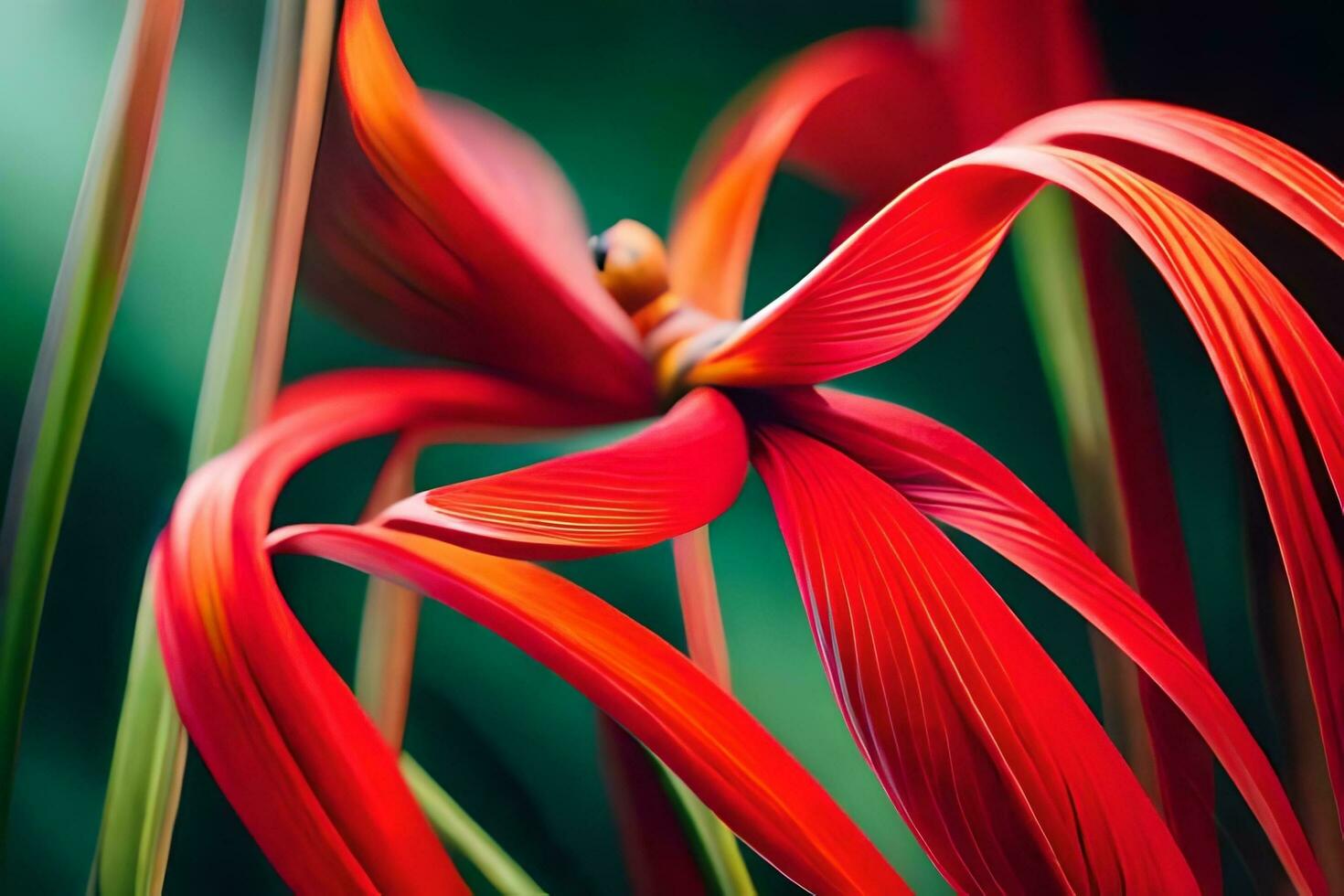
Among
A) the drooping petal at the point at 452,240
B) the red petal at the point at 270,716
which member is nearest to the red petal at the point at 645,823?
the red petal at the point at 270,716

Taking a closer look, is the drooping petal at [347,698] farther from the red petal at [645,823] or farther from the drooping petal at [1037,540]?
the drooping petal at [1037,540]

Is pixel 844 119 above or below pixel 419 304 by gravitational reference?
above

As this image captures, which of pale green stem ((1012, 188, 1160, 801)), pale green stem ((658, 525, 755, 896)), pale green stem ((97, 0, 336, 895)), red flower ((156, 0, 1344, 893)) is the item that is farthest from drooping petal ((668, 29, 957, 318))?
pale green stem ((97, 0, 336, 895))

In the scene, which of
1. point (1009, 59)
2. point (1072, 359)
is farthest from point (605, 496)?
point (1009, 59)

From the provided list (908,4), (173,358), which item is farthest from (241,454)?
(908,4)

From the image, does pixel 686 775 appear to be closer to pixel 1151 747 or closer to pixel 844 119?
pixel 1151 747

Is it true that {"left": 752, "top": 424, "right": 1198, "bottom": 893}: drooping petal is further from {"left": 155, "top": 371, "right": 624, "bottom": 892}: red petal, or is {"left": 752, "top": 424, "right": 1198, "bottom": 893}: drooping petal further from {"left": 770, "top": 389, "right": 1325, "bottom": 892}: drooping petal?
{"left": 155, "top": 371, "right": 624, "bottom": 892}: red petal

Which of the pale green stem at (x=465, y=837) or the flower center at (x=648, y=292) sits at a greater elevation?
the flower center at (x=648, y=292)

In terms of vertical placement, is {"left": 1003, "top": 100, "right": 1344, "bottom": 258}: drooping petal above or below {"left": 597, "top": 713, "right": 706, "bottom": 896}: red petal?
above
